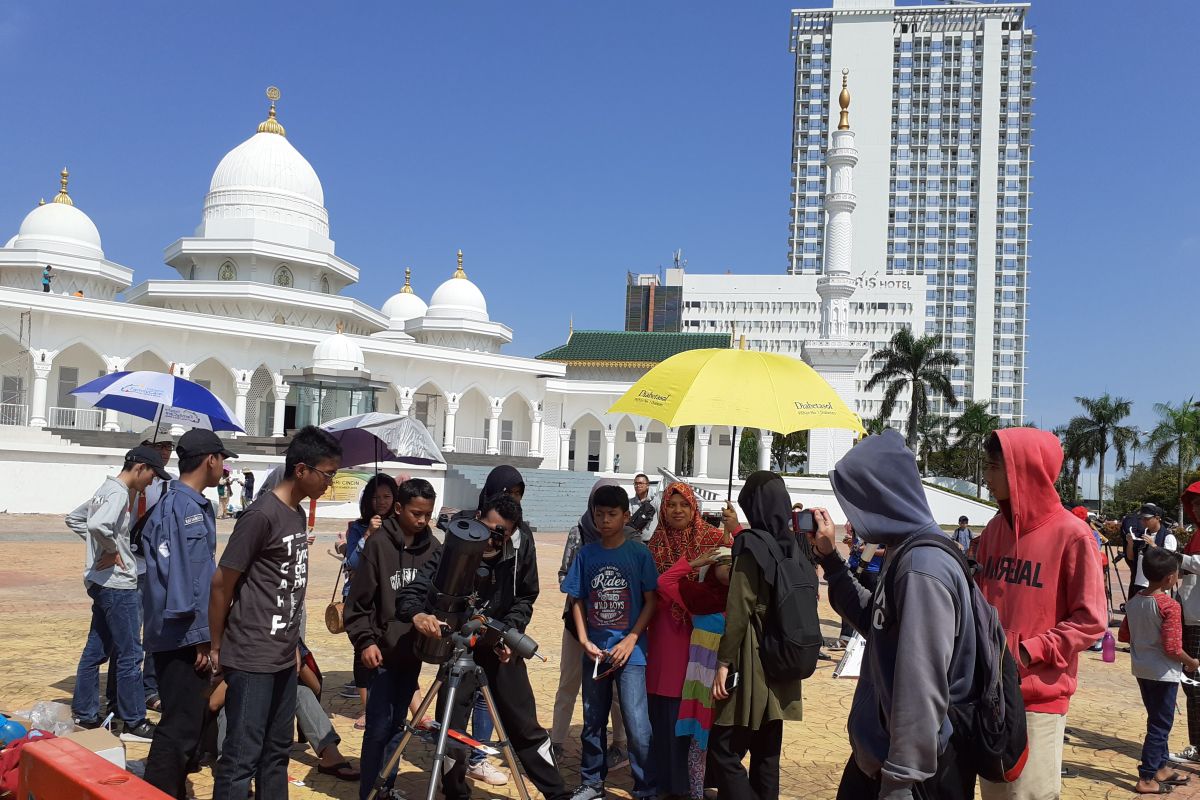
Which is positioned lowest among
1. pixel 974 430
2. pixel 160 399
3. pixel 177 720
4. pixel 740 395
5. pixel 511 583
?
pixel 177 720

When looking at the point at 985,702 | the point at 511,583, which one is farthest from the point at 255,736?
the point at 985,702

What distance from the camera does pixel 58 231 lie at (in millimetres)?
35531

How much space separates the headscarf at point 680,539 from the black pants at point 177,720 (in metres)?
2.34

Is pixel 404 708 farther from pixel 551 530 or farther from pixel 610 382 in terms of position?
pixel 610 382

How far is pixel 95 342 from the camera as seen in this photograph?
1168 inches

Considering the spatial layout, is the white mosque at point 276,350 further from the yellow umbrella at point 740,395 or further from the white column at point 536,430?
the yellow umbrella at point 740,395

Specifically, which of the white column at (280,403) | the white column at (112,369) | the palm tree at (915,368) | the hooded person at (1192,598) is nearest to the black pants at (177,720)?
the hooded person at (1192,598)

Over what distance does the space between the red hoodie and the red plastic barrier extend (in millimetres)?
2871

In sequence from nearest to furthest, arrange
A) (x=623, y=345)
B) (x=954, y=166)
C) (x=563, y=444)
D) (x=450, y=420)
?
(x=450, y=420) → (x=563, y=444) → (x=623, y=345) → (x=954, y=166)

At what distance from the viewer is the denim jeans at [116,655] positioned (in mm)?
5207

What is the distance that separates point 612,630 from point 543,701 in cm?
243

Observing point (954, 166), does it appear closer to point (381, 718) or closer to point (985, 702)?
point (381, 718)

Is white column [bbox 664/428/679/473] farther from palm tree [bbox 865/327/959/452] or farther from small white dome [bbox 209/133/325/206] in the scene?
small white dome [bbox 209/133/325/206]

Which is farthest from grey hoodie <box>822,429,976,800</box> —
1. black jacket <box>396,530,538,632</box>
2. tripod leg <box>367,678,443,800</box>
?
black jacket <box>396,530,538,632</box>
